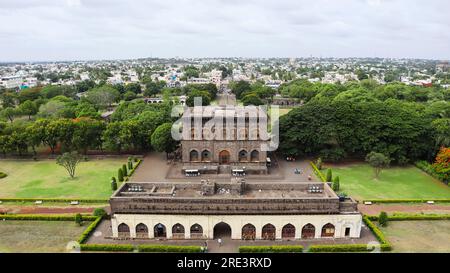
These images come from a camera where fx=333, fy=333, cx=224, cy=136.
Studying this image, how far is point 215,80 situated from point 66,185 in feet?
492

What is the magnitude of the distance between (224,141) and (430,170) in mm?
32310

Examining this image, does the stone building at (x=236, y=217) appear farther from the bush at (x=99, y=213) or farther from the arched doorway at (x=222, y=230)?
the bush at (x=99, y=213)

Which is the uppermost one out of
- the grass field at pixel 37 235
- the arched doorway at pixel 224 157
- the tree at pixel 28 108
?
the tree at pixel 28 108

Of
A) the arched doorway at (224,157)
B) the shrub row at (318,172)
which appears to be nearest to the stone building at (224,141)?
the arched doorway at (224,157)

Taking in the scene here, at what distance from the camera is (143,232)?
34.6 m

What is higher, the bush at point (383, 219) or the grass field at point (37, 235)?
the bush at point (383, 219)

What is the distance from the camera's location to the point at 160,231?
34.6m

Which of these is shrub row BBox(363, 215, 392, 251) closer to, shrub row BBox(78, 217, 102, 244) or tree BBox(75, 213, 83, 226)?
shrub row BBox(78, 217, 102, 244)

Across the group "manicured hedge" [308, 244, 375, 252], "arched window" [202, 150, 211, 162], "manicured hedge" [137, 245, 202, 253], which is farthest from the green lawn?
"manicured hedge" [308, 244, 375, 252]

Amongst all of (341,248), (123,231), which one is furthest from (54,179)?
(341,248)

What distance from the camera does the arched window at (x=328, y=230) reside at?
34344 millimetres

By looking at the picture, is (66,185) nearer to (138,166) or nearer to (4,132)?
(138,166)

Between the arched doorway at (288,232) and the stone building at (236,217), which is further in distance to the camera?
the arched doorway at (288,232)

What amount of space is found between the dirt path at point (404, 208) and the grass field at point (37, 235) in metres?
33.6
